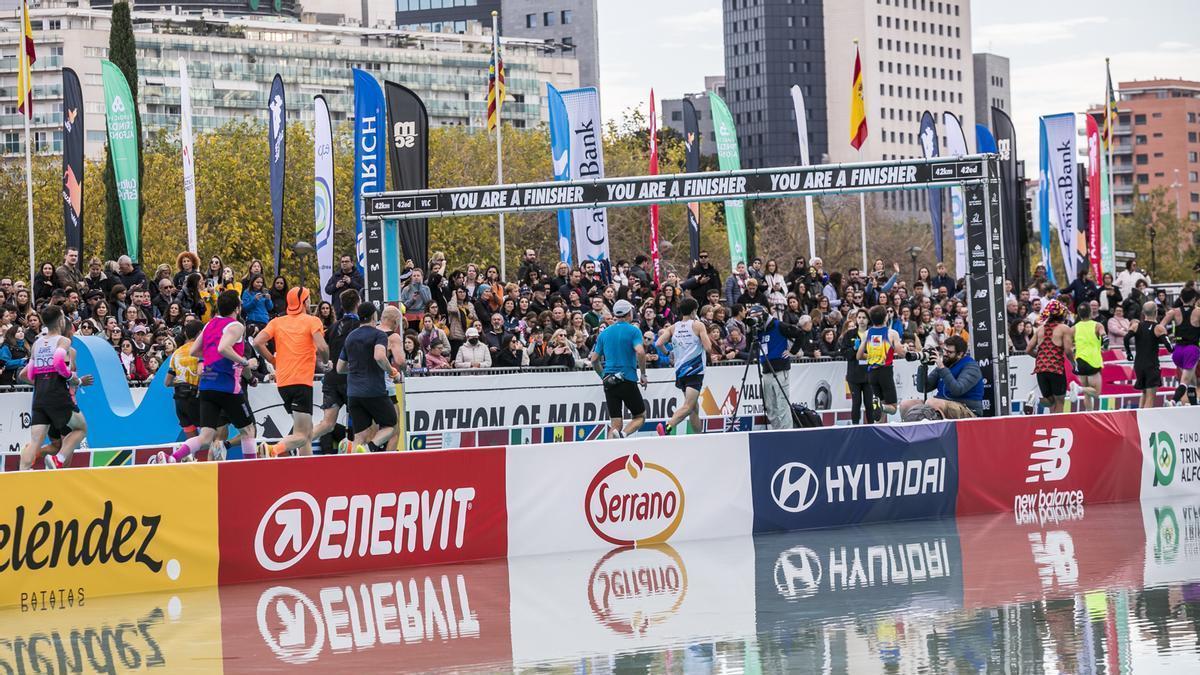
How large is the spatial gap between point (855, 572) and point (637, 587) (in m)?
1.66

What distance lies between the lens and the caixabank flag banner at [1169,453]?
18.0 metres

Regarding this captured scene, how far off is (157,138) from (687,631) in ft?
244

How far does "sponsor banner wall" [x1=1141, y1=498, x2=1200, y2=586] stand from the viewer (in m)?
12.1

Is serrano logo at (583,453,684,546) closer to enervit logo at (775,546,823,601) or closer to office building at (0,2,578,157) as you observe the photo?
enervit logo at (775,546,823,601)

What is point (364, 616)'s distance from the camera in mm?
10930

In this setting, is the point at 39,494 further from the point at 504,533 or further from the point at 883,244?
the point at 883,244

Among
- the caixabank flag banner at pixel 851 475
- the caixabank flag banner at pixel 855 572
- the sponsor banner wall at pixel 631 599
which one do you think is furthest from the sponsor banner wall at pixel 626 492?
the caixabank flag banner at pixel 855 572

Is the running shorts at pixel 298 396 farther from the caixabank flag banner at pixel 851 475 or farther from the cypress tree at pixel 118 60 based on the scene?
the cypress tree at pixel 118 60

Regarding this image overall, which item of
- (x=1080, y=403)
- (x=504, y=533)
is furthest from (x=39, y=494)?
(x=1080, y=403)

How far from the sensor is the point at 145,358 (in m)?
20.1

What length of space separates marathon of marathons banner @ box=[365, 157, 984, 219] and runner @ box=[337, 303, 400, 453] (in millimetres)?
5195

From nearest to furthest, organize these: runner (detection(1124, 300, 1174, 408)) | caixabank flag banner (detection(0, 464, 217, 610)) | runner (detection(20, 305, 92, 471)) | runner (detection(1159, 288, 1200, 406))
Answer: caixabank flag banner (detection(0, 464, 217, 610)) < runner (detection(20, 305, 92, 471)) < runner (detection(1124, 300, 1174, 408)) < runner (detection(1159, 288, 1200, 406))

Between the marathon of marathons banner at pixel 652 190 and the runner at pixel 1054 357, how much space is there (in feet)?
10.2

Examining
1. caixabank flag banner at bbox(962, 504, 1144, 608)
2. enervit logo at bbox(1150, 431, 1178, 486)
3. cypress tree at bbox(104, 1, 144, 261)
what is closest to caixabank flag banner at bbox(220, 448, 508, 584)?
Result: caixabank flag banner at bbox(962, 504, 1144, 608)
